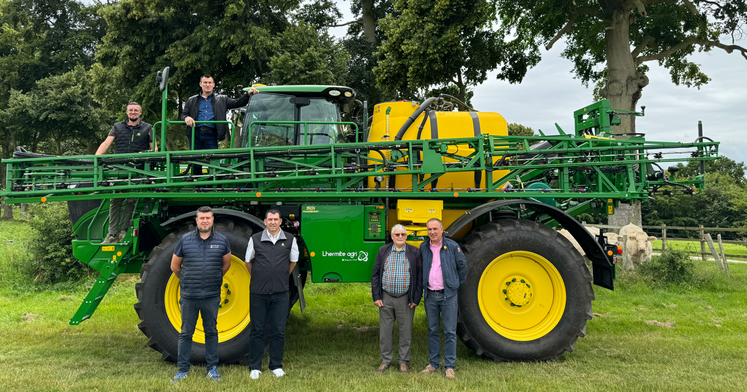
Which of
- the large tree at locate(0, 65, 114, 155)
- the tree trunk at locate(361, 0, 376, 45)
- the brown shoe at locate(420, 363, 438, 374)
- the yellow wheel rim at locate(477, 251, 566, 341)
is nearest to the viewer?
the brown shoe at locate(420, 363, 438, 374)

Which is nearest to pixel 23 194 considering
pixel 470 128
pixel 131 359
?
pixel 131 359

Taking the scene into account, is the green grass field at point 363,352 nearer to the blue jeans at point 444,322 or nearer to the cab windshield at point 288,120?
the blue jeans at point 444,322

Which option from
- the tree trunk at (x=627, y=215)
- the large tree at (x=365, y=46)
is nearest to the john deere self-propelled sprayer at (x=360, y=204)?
the tree trunk at (x=627, y=215)

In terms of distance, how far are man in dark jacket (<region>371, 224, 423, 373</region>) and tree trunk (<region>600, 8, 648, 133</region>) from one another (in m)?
9.41

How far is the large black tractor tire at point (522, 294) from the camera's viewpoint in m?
5.14

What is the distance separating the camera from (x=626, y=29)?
12.2 meters

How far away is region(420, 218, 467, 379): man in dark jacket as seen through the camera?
4758 millimetres

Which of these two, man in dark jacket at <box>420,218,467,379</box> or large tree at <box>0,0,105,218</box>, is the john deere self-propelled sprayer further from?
large tree at <box>0,0,105,218</box>

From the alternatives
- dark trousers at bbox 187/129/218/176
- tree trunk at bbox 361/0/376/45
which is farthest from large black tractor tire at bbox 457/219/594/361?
tree trunk at bbox 361/0/376/45

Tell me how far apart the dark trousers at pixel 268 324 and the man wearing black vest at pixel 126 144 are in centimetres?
194

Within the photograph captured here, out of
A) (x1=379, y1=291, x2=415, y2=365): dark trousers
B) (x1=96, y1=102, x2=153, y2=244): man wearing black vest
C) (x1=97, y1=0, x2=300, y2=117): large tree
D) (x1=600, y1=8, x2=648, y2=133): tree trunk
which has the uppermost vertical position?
(x1=97, y1=0, x2=300, y2=117): large tree

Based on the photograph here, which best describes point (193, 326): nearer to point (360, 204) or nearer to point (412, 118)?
point (360, 204)

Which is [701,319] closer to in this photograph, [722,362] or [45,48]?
[722,362]

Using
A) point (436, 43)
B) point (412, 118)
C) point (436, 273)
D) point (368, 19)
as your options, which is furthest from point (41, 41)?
point (436, 273)
